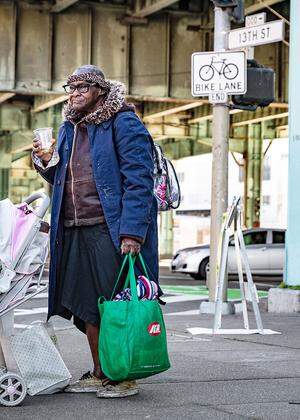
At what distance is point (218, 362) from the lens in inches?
338

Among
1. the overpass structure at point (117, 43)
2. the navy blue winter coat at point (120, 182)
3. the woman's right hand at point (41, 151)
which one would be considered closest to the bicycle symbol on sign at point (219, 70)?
the navy blue winter coat at point (120, 182)

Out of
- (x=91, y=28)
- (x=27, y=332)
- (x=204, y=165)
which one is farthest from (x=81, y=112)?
(x=204, y=165)

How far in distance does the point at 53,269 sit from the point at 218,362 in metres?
2.31

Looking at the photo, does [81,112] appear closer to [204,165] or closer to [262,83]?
[262,83]

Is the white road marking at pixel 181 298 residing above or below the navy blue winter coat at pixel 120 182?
below

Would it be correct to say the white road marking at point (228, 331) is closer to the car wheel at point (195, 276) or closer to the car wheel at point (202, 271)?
the car wheel at point (202, 271)

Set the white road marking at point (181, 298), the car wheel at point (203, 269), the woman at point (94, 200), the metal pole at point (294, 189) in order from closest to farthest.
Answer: the woman at point (94, 200) < the metal pole at point (294, 189) < the white road marking at point (181, 298) < the car wheel at point (203, 269)

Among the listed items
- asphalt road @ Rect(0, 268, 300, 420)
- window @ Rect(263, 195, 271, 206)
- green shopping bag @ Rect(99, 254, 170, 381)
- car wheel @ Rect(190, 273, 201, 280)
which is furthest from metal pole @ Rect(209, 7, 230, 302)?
window @ Rect(263, 195, 271, 206)

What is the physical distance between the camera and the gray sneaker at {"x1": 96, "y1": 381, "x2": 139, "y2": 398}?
658 centimetres

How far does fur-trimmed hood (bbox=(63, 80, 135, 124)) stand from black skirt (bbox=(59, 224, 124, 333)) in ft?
2.26

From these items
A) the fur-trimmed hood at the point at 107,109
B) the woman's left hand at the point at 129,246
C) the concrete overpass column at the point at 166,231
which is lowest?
the concrete overpass column at the point at 166,231

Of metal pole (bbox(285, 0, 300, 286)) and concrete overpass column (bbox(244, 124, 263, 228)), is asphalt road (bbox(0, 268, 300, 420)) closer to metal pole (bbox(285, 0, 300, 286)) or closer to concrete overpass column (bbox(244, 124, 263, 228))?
metal pole (bbox(285, 0, 300, 286))

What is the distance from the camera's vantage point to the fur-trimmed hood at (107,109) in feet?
22.2

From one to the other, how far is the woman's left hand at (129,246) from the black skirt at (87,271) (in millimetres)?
146
